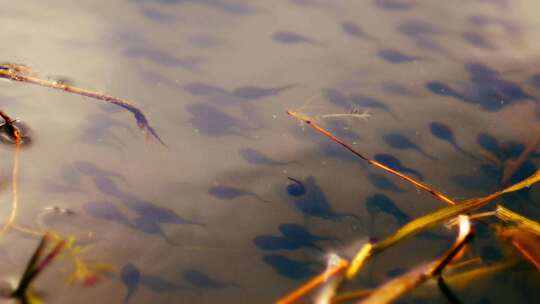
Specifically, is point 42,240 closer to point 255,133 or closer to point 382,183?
point 255,133

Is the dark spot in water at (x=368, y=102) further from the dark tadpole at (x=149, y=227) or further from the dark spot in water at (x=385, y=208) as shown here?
the dark tadpole at (x=149, y=227)

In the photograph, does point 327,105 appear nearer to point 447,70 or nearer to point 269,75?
point 269,75

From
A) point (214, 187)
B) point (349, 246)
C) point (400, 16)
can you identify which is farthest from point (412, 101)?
point (214, 187)

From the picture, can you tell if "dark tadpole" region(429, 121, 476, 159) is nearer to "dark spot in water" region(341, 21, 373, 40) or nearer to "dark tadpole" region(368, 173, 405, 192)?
"dark tadpole" region(368, 173, 405, 192)

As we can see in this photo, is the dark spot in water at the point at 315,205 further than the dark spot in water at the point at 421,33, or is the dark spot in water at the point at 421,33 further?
the dark spot in water at the point at 421,33

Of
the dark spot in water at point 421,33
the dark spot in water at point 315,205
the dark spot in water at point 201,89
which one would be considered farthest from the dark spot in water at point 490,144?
the dark spot in water at point 201,89

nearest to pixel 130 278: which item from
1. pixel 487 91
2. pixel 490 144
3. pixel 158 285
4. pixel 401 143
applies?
pixel 158 285

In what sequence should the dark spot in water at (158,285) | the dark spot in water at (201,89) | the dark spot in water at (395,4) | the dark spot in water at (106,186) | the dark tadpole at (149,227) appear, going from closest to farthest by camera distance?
the dark spot in water at (158,285) < the dark tadpole at (149,227) < the dark spot in water at (106,186) < the dark spot in water at (201,89) < the dark spot in water at (395,4)
